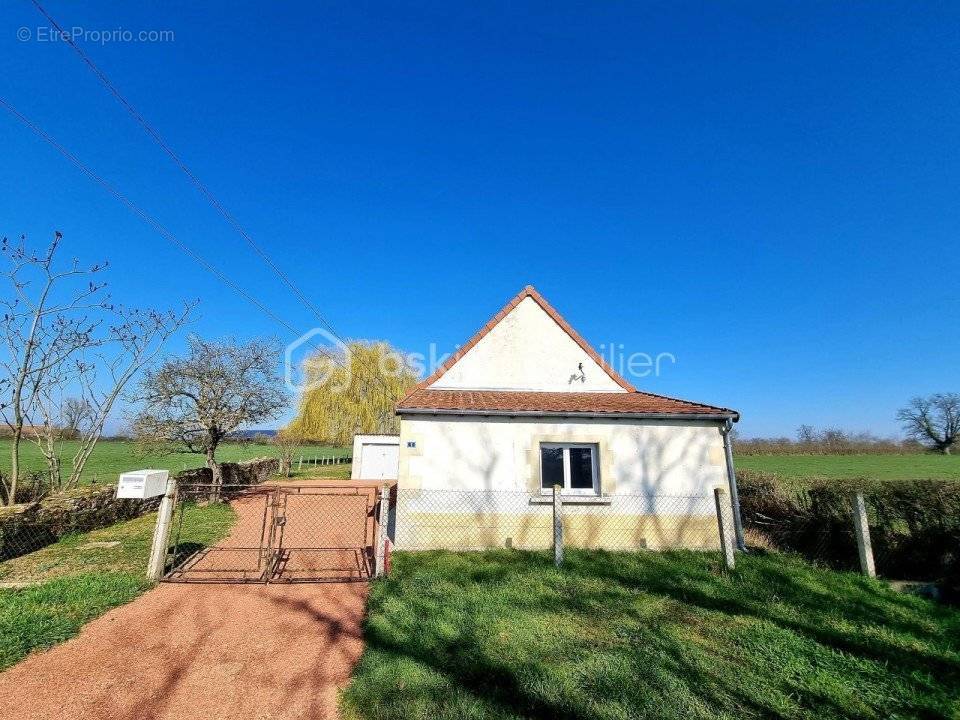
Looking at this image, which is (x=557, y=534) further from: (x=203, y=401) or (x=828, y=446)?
(x=828, y=446)

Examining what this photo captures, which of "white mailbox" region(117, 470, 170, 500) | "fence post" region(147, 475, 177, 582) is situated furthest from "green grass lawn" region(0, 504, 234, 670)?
"white mailbox" region(117, 470, 170, 500)

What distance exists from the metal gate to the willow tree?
15.2m

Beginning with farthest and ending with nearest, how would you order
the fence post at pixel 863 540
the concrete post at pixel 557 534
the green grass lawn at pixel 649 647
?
the concrete post at pixel 557 534 → the fence post at pixel 863 540 → the green grass lawn at pixel 649 647

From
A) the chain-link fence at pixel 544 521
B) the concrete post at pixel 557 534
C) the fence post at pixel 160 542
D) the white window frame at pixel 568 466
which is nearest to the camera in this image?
the fence post at pixel 160 542

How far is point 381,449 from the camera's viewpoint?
22.6 m

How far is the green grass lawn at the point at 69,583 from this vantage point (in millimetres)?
4870

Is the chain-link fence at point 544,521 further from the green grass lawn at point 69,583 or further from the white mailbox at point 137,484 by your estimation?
the green grass lawn at point 69,583

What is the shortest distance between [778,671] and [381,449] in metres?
20.5

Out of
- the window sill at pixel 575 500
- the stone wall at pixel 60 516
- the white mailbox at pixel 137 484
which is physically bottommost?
the stone wall at pixel 60 516

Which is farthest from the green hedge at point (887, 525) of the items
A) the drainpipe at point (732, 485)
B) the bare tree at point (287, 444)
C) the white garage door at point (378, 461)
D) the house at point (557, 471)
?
the bare tree at point (287, 444)

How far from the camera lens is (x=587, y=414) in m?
8.98

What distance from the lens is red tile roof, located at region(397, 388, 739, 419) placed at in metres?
8.80

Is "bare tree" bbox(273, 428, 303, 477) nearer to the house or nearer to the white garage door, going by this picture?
the white garage door

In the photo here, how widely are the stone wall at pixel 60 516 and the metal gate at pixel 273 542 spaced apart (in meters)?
1.75
